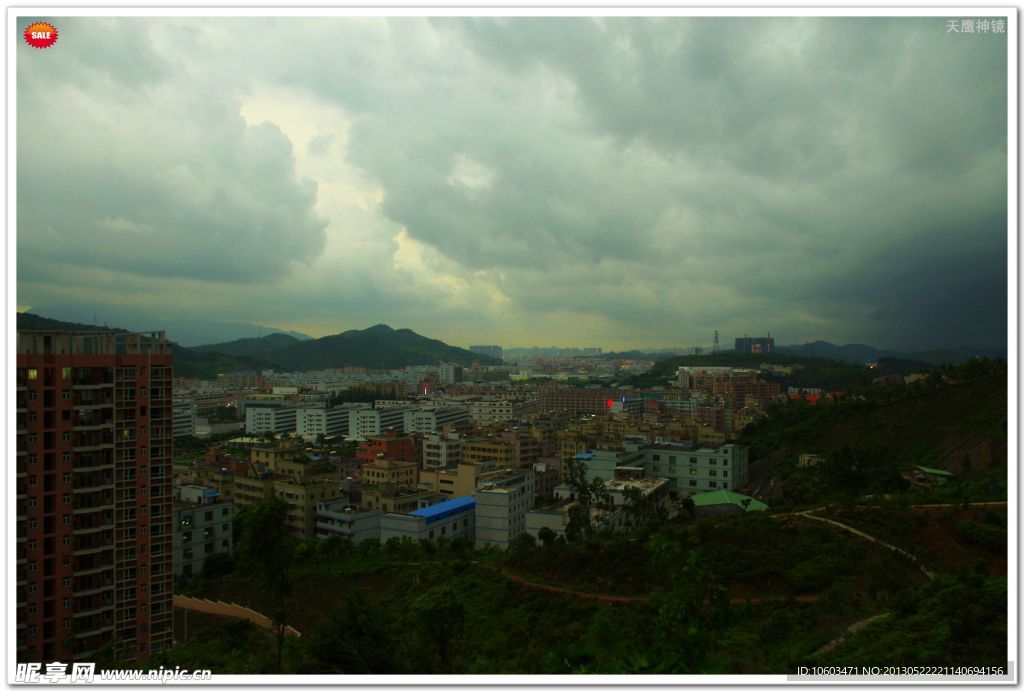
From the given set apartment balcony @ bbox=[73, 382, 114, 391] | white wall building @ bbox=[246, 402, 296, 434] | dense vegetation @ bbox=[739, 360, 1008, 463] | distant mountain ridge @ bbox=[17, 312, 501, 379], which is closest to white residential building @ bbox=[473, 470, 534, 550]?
apartment balcony @ bbox=[73, 382, 114, 391]

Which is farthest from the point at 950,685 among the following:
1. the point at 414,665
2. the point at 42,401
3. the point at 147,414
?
the point at 42,401

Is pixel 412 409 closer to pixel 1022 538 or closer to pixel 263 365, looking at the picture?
pixel 263 365

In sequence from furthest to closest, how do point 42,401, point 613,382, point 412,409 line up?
1. point 613,382
2. point 412,409
3. point 42,401

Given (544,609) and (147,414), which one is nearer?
(147,414)

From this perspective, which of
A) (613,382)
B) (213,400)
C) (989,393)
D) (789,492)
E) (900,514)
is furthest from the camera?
(613,382)

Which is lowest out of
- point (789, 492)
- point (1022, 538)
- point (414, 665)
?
point (789, 492)

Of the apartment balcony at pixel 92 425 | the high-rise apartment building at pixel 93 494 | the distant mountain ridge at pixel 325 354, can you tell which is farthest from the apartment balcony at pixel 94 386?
the distant mountain ridge at pixel 325 354
